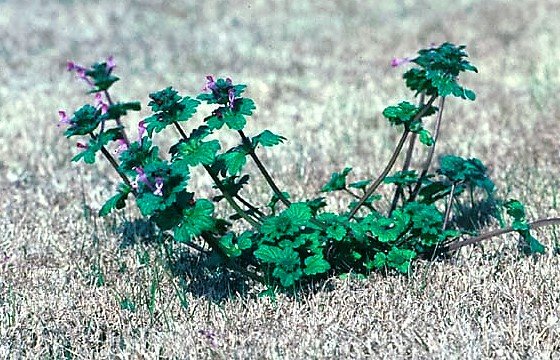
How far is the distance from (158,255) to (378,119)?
2778 millimetres

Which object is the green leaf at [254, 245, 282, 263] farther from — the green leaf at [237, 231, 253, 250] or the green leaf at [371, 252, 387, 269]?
the green leaf at [371, 252, 387, 269]

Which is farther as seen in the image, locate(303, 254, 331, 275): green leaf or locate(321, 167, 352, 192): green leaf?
locate(321, 167, 352, 192): green leaf

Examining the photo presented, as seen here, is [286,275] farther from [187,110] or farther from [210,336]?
[187,110]

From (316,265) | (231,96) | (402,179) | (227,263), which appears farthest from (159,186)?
(402,179)

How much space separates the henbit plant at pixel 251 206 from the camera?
298 centimetres

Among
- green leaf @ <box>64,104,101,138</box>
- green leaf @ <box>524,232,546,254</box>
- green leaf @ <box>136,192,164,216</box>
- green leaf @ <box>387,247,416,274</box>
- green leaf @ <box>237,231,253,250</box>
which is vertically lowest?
green leaf @ <box>524,232,546,254</box>

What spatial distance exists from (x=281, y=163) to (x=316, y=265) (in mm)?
2066

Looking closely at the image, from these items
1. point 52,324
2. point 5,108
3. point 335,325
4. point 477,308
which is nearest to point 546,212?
point 477,308

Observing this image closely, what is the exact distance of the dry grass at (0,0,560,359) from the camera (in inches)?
119

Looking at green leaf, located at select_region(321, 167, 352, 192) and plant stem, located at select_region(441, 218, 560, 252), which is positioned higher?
green leaf, located at select_region(321, 167, 352, 192)

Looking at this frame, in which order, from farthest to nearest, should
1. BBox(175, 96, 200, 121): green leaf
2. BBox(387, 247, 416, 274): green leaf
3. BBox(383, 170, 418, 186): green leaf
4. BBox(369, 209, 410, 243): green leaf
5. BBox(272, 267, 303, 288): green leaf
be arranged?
BBox(383, 170, 418, 186): green leaf → BBox(387, 247, 416, 274): green leaf → BBox(369, 209, 410, 243): green leaf → BBox(272, 267, 303, 288): green leaf → BBox(175, 96, 200, 121): green leaf

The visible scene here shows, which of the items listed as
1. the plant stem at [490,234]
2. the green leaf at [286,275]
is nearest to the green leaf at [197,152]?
the green leaf at [286,275]

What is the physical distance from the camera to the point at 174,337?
302 cm

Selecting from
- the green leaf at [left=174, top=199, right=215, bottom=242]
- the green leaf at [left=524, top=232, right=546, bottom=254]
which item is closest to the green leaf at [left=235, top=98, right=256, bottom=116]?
the green leaf at [left=174, top=199, right=215, bottom=242]
